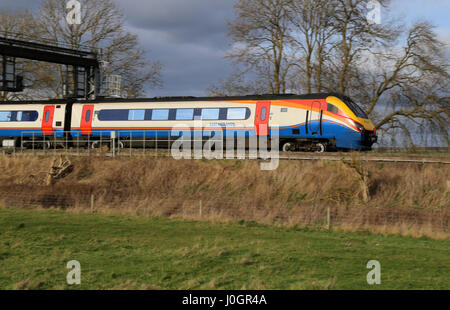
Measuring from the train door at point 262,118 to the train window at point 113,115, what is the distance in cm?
875

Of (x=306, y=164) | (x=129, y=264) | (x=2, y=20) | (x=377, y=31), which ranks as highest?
(x=2, y=20)

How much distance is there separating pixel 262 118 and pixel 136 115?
27.3ft

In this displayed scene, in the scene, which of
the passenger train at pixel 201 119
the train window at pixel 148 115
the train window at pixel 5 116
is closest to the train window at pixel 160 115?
the passenger train at pixel 201 119

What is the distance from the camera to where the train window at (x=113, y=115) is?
30734 mm

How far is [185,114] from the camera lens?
94.3 feet

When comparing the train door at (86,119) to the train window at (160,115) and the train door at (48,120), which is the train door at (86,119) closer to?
the train door at (48,120)

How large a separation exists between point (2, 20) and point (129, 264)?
144 ft

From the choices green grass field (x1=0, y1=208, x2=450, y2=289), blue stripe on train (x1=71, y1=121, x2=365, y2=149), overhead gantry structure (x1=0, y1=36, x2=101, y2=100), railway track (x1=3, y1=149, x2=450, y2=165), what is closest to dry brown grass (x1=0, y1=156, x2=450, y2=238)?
railway track (x1=3, y1=149, x2=450, y2=165)

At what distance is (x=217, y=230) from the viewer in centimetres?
1738

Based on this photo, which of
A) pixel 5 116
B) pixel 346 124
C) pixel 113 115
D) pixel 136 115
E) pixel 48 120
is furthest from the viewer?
pixel 5 116

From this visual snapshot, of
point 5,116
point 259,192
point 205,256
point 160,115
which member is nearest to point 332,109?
point 259,192

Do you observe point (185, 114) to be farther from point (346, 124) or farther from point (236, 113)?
point (346, 124)

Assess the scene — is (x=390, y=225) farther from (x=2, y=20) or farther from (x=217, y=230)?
(x=2, y=20)
